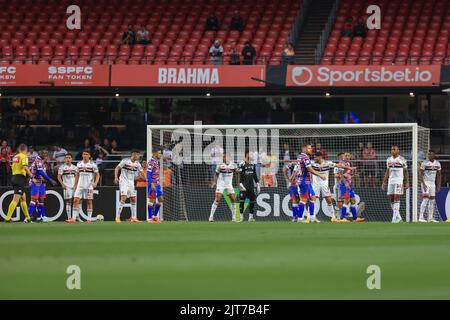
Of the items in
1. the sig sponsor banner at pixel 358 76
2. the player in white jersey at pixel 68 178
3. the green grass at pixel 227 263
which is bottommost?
the green grass at pixel 227 263

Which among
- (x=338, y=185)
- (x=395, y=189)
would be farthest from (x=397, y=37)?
(x=395, y=189)

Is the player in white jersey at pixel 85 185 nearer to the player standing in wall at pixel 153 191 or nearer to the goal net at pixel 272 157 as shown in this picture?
the player standing in wall at pixel 153 191

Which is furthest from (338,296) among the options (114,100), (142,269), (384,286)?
(114,100)

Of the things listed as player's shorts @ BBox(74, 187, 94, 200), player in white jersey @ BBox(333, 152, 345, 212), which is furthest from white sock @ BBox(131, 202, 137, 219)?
player in white jersey @ BBox(333, 152, 345, 212)

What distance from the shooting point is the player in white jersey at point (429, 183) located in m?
26.1

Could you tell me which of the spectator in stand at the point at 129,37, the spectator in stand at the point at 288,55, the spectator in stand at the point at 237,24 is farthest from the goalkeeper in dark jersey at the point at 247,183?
the spectator in stand at the point at 237,24

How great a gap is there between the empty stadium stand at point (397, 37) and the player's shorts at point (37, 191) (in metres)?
11.4

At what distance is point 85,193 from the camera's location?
26.5 meters

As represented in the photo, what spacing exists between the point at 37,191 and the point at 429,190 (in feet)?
35.4

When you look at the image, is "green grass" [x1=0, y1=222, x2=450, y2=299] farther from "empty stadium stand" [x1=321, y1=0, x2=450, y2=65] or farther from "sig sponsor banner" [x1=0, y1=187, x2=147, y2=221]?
"empty stadium stand" [x1=321, y1=0, x2=450, y2=65]

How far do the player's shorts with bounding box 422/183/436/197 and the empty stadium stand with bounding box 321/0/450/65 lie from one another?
6961 mm

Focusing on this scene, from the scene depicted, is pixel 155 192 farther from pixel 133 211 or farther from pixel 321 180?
pixel 321 180

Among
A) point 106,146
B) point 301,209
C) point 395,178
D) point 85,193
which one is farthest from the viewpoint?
point 106,146

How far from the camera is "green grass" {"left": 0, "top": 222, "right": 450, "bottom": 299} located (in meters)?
10.4
